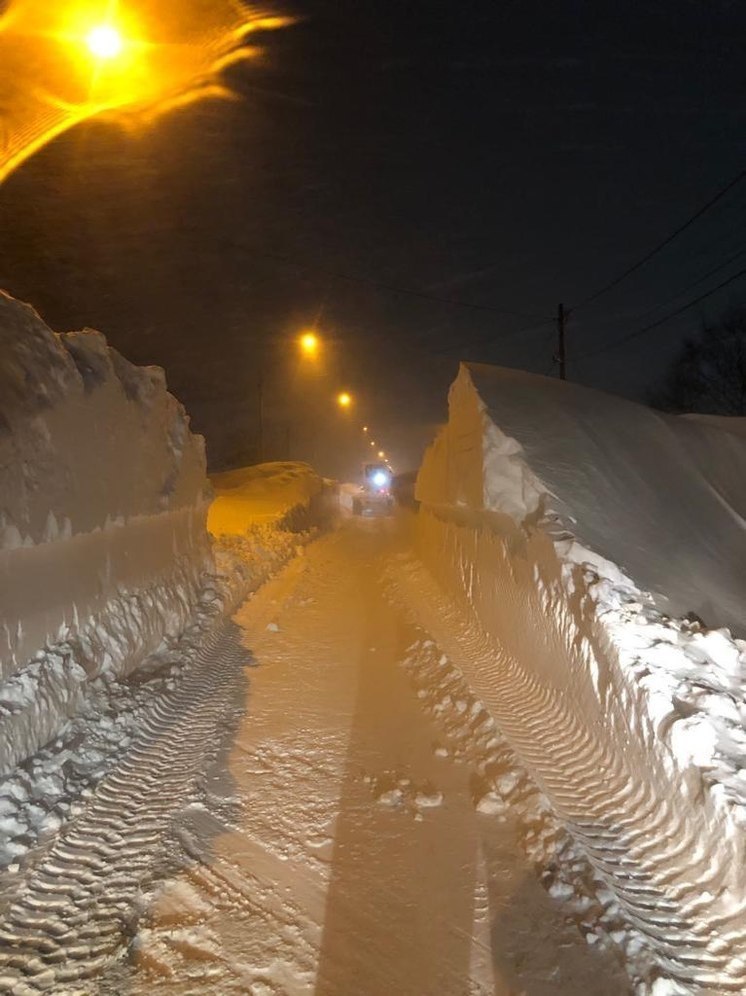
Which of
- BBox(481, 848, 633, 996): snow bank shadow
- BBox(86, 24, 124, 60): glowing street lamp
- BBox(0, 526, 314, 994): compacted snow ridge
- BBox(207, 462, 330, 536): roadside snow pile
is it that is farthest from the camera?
BBox(207, 462, 330, 536): roadside snow pile

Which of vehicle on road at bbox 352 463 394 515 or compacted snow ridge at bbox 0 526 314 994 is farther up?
compacted snow ridge at bbox 0 526 314 994

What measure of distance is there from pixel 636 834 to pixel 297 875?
1983 mm

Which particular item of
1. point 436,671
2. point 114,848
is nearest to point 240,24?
point 436,671

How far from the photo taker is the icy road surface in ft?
8.25

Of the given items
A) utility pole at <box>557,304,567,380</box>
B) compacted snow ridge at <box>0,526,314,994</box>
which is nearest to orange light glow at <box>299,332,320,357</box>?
utility pole at <box>557,304,567,380</box>

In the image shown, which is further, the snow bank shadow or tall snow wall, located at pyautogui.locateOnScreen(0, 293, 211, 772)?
tall snow wall, located at pyautogui.locateOnScreen(0, 293, 211, 772)

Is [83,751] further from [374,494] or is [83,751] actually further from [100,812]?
[374,494]

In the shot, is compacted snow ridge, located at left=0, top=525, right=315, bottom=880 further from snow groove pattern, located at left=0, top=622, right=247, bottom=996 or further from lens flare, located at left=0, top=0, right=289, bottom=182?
lens flare, located at left=0, top=0, right=289, bottom=182

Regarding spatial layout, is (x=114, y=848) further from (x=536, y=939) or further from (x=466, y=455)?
(x=466, y=455)

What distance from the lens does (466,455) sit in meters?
10.0

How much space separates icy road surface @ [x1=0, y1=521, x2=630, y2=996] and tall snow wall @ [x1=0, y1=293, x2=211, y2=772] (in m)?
0.87

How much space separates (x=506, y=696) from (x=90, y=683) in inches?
149

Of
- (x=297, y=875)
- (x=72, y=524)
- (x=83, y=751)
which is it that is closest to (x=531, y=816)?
(x=297, y=875)

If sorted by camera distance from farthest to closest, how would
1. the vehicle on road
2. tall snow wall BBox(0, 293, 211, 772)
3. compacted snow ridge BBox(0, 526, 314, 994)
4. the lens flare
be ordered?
the vehicle on road → the lens flare → tall snow wall BBox(0, 293, 211, 772) → compacted snow ridge BBox(0, 526, 314, 994)
